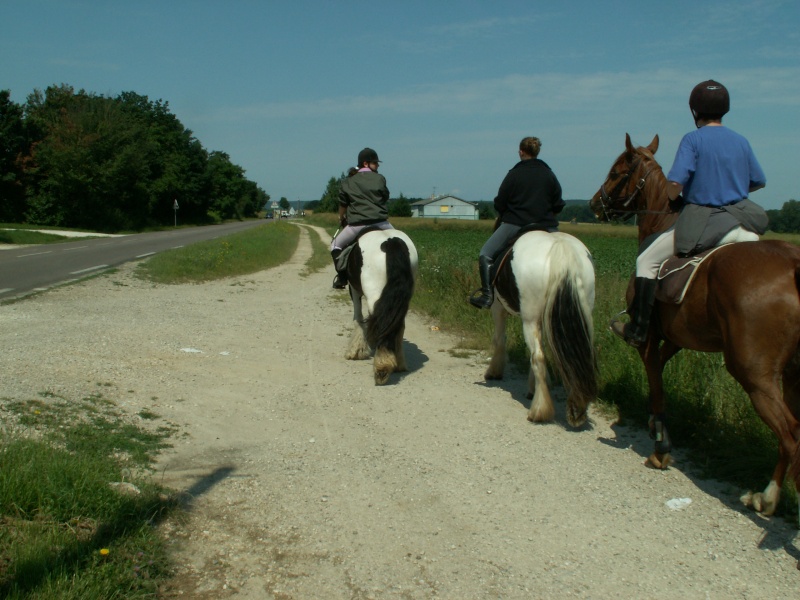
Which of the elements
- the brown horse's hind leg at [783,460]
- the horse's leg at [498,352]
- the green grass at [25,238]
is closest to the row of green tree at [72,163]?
the green grass at [25,238]

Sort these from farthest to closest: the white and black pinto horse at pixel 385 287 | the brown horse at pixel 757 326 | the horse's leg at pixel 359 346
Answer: the horse's leg at pixel 359 346 → the white and black pinto horse at pixel 385 287 → the brown horse at pixel 757 326

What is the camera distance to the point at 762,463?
17.3 feet

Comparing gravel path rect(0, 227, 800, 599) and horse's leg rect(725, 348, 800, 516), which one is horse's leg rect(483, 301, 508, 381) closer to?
gravel path rect(0, 227, 800, 599)

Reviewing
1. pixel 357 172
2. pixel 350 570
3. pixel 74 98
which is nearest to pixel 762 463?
pixel 350 570

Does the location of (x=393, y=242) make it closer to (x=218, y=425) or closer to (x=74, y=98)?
(x=218, y=425)

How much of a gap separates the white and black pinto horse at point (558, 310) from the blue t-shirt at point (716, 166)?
1.42 m

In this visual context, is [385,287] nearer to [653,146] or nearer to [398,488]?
[653,146]

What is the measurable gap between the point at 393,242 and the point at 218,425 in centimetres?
323

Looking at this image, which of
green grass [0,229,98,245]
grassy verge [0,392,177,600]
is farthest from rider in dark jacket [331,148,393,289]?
green grass [0,229,98,245]

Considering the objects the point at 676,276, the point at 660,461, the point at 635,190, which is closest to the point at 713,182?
the point at 676,276

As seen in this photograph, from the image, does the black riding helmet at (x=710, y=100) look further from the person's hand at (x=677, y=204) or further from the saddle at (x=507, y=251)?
the saddle at (x=507, y=251)

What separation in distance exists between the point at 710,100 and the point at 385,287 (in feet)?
13.4

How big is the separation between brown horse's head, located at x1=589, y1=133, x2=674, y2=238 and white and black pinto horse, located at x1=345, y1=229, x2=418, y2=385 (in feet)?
7.97

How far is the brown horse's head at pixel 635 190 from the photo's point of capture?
6059 millimetres
